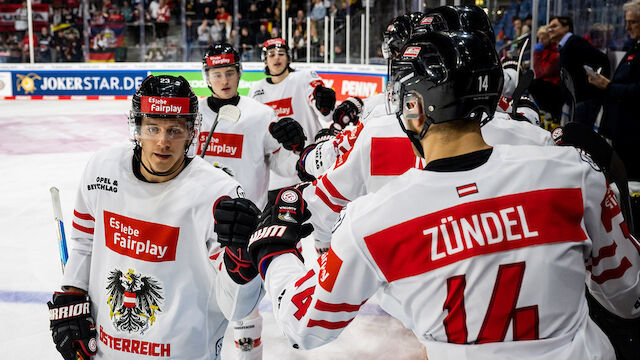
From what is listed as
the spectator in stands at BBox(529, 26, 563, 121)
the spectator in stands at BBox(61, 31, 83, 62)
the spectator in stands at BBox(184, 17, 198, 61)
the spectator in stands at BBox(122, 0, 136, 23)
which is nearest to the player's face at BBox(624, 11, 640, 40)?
the spectator in stands at BBox(529, 26, 563, 121)

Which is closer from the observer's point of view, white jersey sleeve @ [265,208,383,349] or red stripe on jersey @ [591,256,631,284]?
white jersey sleeve @ [265,208,383,349]

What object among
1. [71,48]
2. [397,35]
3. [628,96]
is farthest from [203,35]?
[397,35]

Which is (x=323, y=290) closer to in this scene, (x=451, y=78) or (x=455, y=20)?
(x=451, y=78)

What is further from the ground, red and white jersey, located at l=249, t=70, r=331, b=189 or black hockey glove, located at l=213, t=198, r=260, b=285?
red and white jersey, located at l=249, t=70, r=331, b=189

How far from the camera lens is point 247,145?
3631mm

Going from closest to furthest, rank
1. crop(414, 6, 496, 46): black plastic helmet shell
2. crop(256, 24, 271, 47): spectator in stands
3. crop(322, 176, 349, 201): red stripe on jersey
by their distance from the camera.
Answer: crop(322, 176, 349, 201): red stripe on jersey
crop(414, 6, 496, 46): black plastic helmet shell
crop(256, 24, 271, 47): spectator in stands

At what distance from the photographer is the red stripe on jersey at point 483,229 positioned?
1178mm

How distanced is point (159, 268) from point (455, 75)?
1.10 m

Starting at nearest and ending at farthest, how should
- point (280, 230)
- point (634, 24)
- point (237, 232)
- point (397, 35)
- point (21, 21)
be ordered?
point (280, 230) → point (237, 232) → point (397, 35) → point (634, 24) → point (21, 21)

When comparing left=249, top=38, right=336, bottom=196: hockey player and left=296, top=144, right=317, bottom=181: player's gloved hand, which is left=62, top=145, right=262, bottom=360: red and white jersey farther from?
left=249, top=38, right=336, bottom=196: hockey player

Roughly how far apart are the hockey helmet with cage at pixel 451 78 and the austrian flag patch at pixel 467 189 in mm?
147

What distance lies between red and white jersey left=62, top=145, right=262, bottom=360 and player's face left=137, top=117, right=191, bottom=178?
53 millimetres

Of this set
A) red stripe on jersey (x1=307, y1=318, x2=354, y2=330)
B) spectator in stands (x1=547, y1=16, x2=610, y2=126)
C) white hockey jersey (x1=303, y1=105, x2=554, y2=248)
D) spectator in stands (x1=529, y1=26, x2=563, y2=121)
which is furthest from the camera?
spectator in stands (x1=529, y1=26, x2=563, y2=121)

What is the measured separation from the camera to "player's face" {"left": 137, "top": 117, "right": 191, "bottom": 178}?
78.7 inches
